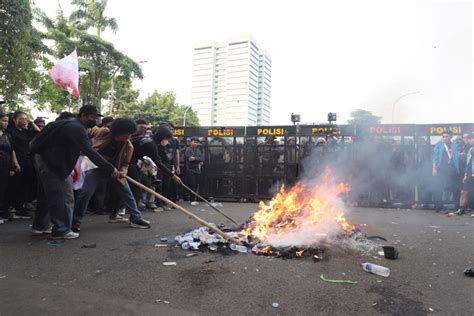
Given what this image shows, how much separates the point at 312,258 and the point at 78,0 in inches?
953

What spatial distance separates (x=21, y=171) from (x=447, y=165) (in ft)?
33.5

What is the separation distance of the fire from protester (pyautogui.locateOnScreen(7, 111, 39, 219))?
4.75 m

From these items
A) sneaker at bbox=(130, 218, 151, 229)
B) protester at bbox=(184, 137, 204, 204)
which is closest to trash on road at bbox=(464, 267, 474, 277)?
sneaker at bbox=(130, 218, 151, 229)

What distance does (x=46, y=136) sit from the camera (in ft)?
16.0

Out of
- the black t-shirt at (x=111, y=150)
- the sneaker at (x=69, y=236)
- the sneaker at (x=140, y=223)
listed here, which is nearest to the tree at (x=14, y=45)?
the black t-shirt at (x=111, y=150)

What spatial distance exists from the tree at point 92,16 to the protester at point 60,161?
20275 mm

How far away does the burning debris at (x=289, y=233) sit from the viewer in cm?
459

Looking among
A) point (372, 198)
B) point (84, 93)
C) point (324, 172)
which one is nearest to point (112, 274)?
point (324, 172)

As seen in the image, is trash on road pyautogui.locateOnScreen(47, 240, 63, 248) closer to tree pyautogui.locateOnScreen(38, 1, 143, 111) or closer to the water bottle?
the water bottle

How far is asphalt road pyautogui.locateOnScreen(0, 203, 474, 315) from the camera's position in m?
2.82

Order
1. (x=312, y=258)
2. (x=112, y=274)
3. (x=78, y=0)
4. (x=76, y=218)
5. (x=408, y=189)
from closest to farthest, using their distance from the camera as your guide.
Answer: (x=112, y=274), (x=312, y=258), (x=76, y=218), (x=408, y=189), (x=78, y=0)

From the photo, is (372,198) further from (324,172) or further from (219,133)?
(219,133)

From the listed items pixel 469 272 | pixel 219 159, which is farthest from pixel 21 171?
pixel 469 272

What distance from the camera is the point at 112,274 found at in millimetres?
3578
